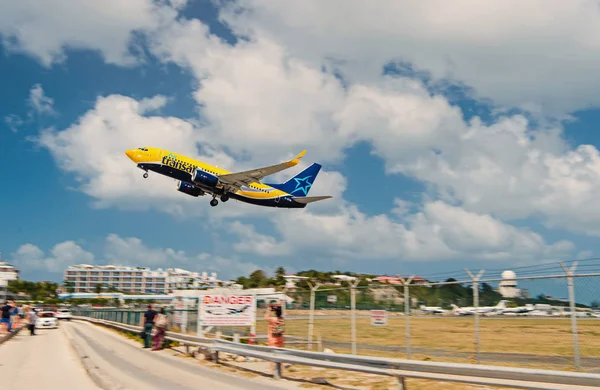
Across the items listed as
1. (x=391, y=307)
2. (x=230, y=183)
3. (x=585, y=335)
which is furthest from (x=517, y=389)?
(x=230, y=183)

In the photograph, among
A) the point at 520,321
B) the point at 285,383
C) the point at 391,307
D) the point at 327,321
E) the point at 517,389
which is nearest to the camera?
the point at 517,389

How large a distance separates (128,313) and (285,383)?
24337 mm

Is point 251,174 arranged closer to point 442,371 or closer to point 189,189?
point 189,189

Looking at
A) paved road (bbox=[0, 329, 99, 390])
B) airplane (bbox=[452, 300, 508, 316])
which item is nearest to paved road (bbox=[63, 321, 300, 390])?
paved road (bbox=[0, 329, 99, 390])

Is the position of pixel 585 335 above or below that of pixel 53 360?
above

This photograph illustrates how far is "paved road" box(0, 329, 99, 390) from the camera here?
Answer: 12.2 meters

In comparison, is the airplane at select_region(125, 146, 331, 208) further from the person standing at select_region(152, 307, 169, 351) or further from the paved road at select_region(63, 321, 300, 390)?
the paved road at select_region(63, 321, 300, 390)

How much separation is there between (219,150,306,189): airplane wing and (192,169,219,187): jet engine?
717 mm

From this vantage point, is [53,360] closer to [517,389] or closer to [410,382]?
[410,382]

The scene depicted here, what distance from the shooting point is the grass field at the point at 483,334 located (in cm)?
1052

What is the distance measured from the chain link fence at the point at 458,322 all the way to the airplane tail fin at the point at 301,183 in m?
28.2

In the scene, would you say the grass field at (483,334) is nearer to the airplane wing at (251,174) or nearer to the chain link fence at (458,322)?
the chain link fence at (458,322)

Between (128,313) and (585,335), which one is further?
(128,313)

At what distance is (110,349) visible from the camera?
22.0 m
